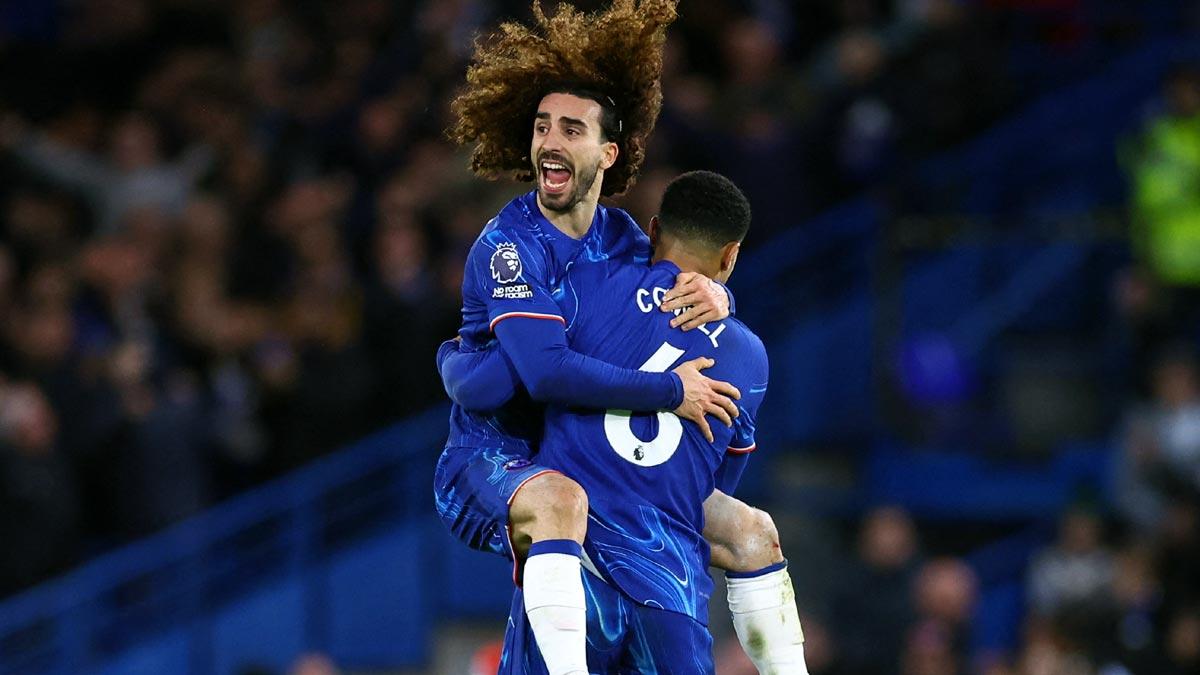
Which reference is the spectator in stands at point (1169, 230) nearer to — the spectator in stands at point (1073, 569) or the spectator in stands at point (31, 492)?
the spectator in stands at point (1073, 569)

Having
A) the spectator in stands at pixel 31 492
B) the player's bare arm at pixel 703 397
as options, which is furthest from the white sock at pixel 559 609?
the spectator in stands at pixel 31 492

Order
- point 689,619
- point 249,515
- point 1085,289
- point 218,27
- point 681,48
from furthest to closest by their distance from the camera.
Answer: point 218,27 < point 681,48 < point 1085,289 < point 249,515 < point 689,619

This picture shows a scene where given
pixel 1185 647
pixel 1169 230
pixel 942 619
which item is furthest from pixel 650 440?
pixel 1169 230

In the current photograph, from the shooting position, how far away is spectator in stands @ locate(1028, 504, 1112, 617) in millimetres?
12164

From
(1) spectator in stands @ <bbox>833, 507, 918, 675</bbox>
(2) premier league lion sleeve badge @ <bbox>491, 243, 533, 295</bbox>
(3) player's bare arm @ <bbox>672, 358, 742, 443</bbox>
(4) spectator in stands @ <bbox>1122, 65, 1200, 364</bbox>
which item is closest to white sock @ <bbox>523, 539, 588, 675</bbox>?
(3) player's bare arm @ <bbox>672, 358, 742, 443</bbox>

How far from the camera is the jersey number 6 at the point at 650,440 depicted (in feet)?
19.5

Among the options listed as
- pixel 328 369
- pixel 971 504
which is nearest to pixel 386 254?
pixel 328 369

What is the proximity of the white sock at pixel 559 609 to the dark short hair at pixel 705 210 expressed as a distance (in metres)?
1.06

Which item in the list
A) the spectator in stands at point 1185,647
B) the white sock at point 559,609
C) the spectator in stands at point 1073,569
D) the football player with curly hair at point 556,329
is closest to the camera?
the white sock at point 559,609

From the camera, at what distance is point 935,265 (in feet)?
45.7

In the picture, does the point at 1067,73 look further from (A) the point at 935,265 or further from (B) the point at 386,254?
(B) the point at 386,254

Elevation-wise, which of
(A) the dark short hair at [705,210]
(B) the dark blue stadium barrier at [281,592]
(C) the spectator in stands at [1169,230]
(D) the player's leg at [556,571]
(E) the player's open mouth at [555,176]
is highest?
(C) the spectator in stands at [1169,230]

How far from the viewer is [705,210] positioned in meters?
6.12

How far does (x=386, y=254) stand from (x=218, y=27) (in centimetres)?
386
